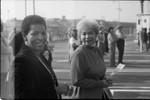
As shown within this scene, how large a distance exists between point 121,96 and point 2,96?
2.37 meters

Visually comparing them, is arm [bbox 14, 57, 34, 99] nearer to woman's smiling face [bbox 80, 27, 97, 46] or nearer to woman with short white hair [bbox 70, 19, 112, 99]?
woman with short white hair [bbox 70, 19, 112, 99]

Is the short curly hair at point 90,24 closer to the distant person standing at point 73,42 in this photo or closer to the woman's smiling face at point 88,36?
the woman's smiling face at point 88,36

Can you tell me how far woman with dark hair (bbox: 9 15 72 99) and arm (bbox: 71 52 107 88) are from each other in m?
0.33

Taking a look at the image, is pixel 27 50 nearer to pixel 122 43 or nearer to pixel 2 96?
pixel 2 96

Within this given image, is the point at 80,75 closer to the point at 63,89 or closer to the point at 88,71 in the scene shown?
the point at 88,71

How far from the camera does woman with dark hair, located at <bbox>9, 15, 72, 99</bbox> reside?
2070mm

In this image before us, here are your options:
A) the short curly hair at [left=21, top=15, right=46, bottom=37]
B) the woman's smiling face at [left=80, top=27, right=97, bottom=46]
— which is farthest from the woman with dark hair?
the woman's smiling face at [left=80, top=27, right=97, bottom=46]

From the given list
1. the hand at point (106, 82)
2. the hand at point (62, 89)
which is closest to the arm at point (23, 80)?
the hand at point (62, 89)

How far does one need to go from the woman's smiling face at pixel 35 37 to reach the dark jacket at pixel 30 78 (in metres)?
0.14

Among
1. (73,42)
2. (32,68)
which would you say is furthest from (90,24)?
(73,42)

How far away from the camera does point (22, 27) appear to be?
7.70ft

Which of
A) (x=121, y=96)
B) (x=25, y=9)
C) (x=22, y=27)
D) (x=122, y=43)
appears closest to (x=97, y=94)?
(x=22, y=27)

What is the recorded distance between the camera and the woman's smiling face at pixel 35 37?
233cm

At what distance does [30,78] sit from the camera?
2084mm
